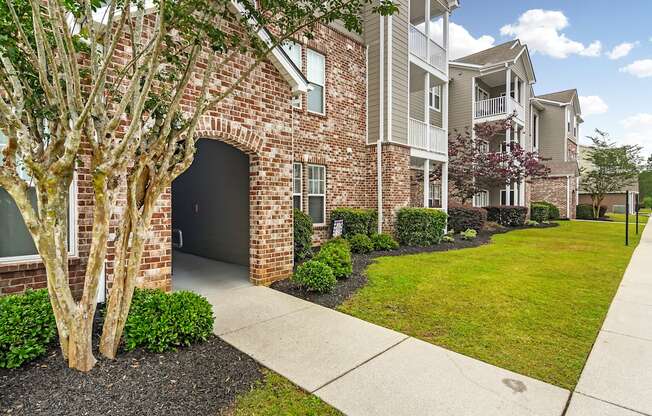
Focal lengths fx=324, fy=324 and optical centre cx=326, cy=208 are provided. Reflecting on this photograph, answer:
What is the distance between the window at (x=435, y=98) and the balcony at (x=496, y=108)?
389 centimetres

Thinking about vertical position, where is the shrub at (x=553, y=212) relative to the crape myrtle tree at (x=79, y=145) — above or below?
below

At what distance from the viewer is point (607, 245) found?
1151 centimetres

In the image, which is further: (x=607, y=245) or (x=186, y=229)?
(x=607, y=245)

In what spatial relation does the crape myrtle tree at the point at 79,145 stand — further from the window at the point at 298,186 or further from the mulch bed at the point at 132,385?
the window at the point at 298,186

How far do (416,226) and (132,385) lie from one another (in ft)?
30.8

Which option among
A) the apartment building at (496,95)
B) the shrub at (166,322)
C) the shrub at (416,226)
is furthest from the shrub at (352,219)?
the apartment building at (496,95)

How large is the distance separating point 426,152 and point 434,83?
12.1 feet

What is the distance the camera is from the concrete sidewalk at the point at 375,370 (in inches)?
103

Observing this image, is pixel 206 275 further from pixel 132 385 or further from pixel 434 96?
pixel 434 96

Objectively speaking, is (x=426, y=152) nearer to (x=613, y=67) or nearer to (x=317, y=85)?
(x=317, y=85)

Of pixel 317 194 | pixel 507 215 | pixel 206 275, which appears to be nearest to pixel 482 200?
pixel 507 215

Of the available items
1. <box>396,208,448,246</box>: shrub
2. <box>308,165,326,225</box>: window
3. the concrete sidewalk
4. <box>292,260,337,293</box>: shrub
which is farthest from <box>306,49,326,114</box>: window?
the concrete sidewalk

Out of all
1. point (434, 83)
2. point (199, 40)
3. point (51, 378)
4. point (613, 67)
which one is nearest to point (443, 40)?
point (434, 83)

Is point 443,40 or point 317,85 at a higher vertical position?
point 443,40
